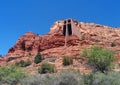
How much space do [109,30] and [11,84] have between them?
3357 inches

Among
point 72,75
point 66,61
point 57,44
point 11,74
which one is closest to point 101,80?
point 72,75

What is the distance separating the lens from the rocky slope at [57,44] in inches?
3145

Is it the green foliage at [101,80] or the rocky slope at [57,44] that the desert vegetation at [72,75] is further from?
the rocky slope at [57,44]

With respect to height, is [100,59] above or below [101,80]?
above

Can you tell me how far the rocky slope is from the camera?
79.9 meters

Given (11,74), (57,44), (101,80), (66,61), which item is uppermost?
(57,44)

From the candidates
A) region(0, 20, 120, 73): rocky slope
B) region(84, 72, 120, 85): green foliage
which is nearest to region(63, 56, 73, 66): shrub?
region(0, 20, 120, 73): rocky slope

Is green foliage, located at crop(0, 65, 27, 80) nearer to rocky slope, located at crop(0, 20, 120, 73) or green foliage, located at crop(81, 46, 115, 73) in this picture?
green foliage, located at crop(81, 46, 115, 73)

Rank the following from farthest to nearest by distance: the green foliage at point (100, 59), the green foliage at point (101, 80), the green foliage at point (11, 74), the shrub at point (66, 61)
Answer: the shrub at point (66, 61), the green foliage at point (100, 59), the green foliage at point (11, 74), the green foliage at point (101, 80)

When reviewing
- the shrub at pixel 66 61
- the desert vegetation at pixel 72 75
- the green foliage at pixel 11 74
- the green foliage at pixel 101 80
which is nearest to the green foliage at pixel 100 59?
the desert vegetation at pixel 72 75

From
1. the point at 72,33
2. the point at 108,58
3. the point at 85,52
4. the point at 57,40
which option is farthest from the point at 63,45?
the point at 108,58

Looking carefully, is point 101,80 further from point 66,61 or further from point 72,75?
point 66,61

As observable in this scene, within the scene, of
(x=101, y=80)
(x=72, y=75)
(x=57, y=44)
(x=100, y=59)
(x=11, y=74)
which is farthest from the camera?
(x=57, y=44)

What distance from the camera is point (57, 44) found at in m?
88.1
